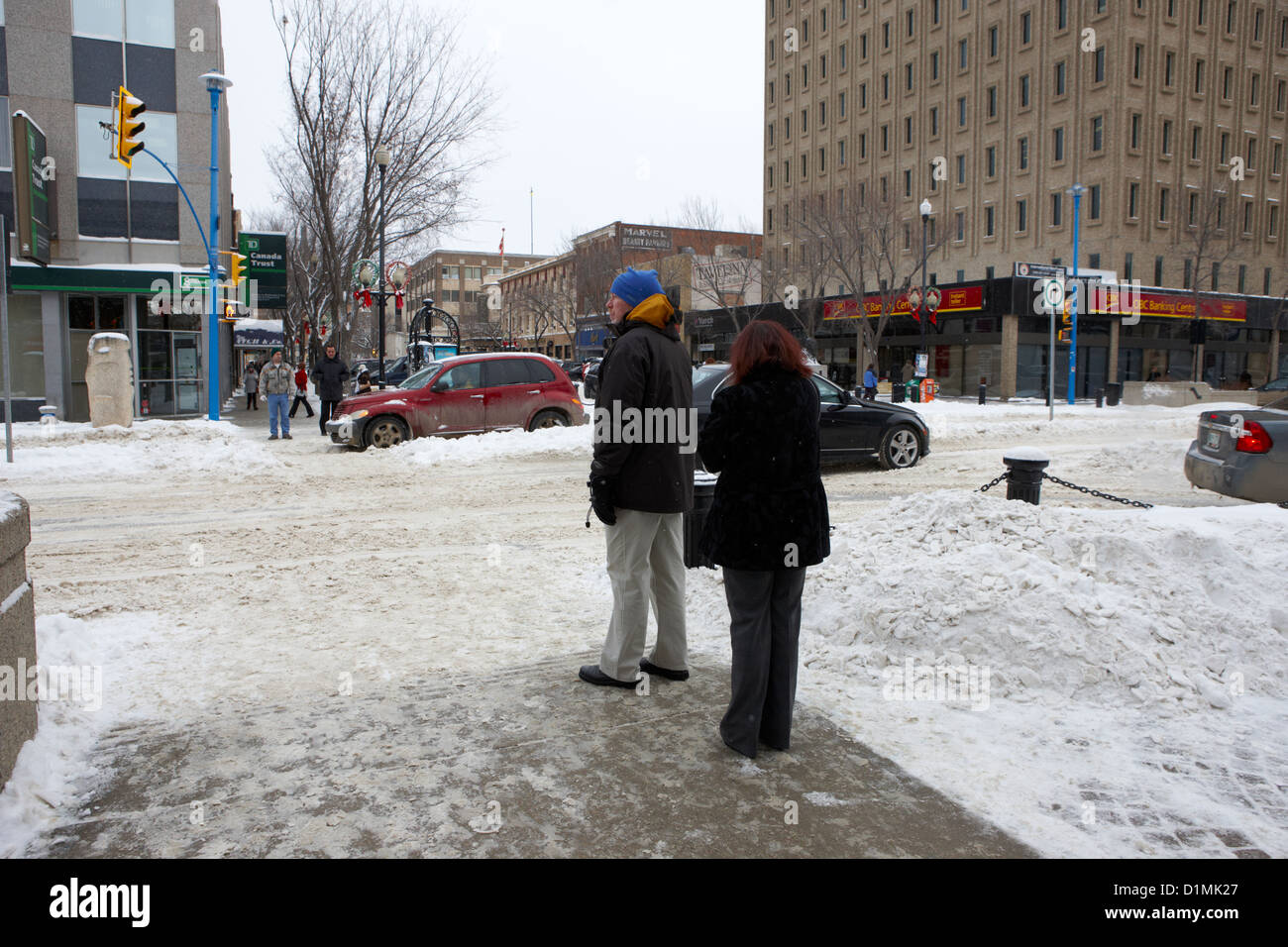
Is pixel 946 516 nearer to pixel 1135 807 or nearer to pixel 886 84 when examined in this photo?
pixel 1135 807

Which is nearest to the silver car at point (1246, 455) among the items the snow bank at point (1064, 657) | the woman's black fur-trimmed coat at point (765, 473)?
the snow bank at point (1064, 657)

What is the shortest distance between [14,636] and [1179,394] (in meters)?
35.9

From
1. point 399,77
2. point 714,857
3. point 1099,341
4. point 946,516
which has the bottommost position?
point 714,857

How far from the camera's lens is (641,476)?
429cm

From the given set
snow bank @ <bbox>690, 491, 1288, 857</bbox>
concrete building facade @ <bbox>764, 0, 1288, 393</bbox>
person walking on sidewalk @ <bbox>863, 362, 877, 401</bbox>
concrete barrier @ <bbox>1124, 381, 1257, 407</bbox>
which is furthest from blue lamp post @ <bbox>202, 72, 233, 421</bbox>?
concrete barrier @ <bbox>1124, 381, 1257, 407</bbox>

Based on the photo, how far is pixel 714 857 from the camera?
3012mm

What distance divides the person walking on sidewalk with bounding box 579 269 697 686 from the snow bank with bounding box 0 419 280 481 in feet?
32.9

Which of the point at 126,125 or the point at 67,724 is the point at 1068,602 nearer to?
the point at 67,724

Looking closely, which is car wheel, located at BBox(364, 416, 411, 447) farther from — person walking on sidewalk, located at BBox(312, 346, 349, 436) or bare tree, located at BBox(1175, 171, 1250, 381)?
bare tree, located at BBox(1175, 171, 1250, 381)

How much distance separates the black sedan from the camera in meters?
12.8

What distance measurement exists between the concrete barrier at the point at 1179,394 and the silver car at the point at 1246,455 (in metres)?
26.1

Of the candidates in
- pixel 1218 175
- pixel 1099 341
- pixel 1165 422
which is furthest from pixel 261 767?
pixel 1218 175

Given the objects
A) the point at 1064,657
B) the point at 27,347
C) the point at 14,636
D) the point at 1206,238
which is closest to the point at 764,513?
the point at 1064,657

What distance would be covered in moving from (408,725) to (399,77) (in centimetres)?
2630
